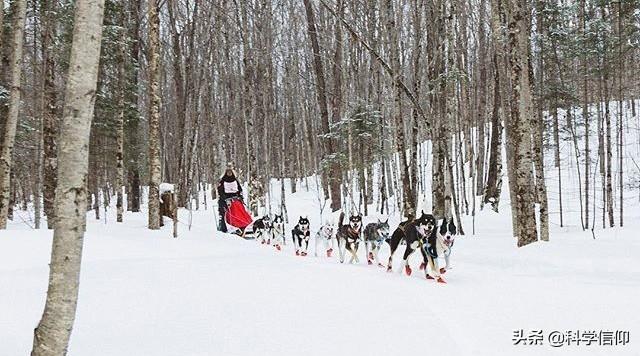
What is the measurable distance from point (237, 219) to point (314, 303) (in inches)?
377

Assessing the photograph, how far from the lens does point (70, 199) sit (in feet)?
10.5

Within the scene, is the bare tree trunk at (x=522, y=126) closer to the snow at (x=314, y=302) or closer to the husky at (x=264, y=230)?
the snow at (x=314, y=302)

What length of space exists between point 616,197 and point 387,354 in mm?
23477

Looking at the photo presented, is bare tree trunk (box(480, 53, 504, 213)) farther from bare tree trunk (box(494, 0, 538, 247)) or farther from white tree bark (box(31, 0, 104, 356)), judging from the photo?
white tree bark (box(31, 0, 104, 356))

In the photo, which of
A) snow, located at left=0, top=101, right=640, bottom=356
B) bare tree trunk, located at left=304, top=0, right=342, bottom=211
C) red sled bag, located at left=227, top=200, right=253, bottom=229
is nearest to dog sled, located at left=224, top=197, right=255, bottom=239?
red sled bag, located at left=227, top=200, right=253, bottom=229

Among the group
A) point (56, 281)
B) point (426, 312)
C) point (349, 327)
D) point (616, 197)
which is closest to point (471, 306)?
point (426, 312)

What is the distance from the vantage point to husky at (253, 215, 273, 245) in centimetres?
1340

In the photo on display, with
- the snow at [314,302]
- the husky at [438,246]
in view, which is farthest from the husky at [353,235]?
the husky at [438,246]

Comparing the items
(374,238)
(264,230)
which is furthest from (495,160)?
(374,238)

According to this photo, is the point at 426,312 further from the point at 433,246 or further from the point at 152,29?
the point at 152,29

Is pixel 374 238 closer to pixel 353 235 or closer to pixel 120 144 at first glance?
pixel 353 235

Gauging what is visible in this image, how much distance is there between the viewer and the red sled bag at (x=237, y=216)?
14.9 m

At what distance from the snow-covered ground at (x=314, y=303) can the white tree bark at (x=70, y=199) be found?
2.99 feet

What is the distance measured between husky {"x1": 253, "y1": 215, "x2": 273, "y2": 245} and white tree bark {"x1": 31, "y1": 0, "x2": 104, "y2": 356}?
9.97 meters
